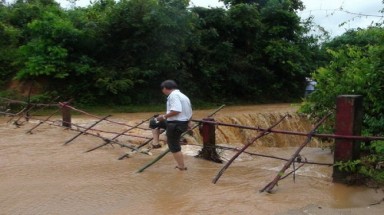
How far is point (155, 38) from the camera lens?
20.8 m

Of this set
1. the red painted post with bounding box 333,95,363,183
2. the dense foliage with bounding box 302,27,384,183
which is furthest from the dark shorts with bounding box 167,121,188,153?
the dense foliage with bounding box 302,27,384,183

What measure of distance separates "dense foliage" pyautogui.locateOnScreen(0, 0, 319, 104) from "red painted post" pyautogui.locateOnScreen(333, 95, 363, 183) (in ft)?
47.9

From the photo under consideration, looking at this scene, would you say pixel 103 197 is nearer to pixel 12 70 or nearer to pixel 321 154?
pixel 321 154

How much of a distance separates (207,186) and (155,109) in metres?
14.3

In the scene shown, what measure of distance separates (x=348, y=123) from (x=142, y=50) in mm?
15751

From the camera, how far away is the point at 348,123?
648 centimetres

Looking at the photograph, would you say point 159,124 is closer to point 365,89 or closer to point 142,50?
point 365,89

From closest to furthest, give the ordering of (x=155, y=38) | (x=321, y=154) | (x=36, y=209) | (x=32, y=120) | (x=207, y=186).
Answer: (x=36, y=209)
(x=207, y=186)
(x=321, y=154)
(x=32, y=120)
(x=155, y=38)

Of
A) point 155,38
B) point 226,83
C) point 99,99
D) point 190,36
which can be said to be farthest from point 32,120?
point 226,83

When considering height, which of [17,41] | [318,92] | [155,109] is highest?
[17,41]

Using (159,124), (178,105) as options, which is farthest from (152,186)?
(159,124)

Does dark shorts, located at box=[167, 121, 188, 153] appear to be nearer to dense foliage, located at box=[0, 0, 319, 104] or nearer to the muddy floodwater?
the muddy floodwater

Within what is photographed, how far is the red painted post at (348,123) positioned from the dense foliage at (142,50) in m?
14.6

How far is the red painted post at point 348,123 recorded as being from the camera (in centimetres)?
646
